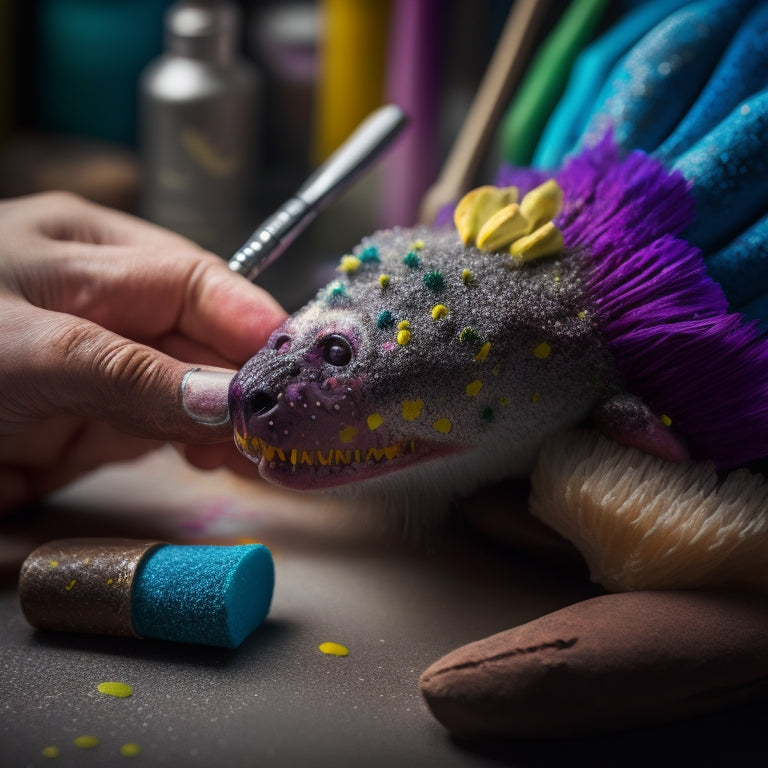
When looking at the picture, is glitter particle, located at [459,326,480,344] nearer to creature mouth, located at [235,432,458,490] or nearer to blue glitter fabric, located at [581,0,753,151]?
creature mouth, located at [235,432,458,490]

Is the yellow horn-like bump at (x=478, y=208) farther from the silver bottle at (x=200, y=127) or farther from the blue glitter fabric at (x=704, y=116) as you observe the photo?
the silver bottle at (x=200, y=127)

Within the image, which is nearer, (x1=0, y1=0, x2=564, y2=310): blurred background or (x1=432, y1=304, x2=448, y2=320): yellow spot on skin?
(x1=432, y1=304, x2=448, y2=320): yellow spot on skin

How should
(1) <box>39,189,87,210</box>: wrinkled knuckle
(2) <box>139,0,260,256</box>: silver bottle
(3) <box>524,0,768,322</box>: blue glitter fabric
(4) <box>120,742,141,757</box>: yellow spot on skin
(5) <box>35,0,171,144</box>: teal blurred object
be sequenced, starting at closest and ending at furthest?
1. (4) <box>120,742,141,757</box>: yellow spot on skin
2. (3) <box>524,0,768,322</box>: blue glitter fabric
3. (1) <box>39,189,87,210</box>: wrinkled knuckle
4. (2) <box>139,0,260,256</box>: silver bottle
5. (5) <box>35,0,171,144</box>: teal blurred object

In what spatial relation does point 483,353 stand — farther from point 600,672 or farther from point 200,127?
point 200,127

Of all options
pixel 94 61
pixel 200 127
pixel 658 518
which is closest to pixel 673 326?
pixel 658 518

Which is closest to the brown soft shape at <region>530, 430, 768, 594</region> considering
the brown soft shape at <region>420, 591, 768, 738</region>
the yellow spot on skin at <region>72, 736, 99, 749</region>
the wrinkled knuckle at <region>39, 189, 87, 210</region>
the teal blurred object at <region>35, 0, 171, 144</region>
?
the brown soft shape at <region>420, 591, 768, 738</region>

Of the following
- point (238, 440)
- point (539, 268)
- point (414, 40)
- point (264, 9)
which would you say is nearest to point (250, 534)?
point (238, 440)
